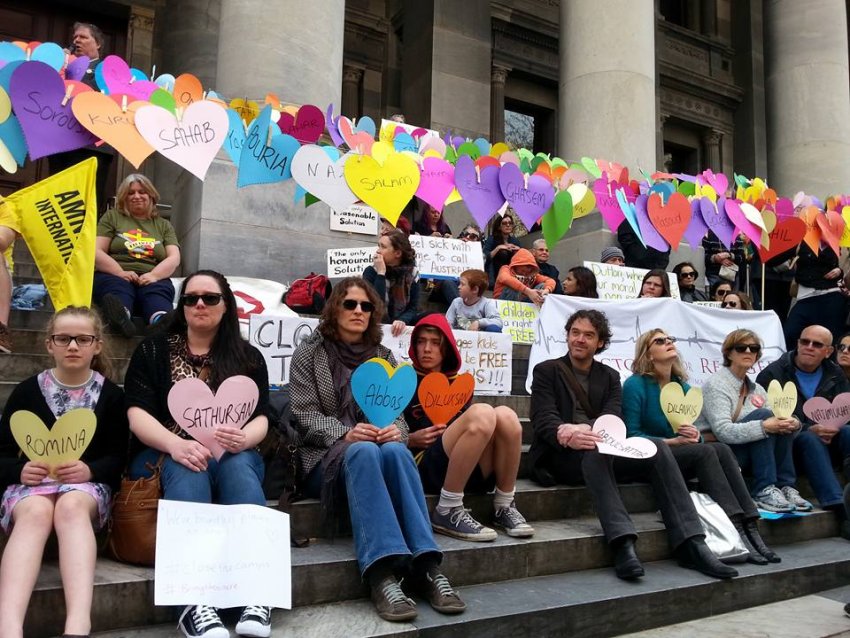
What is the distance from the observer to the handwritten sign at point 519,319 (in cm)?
672

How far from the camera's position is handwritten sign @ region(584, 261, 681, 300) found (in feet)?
25.6

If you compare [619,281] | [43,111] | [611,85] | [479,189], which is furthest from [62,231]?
[611,85]

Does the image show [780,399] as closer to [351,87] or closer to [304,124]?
[304,124]

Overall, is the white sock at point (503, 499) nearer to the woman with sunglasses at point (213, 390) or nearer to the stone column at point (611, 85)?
the woman with sunglasses at point (213, 390)

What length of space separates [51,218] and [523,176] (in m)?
4.37

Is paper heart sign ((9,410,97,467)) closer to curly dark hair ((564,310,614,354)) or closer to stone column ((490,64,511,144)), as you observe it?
curly dark hair ((564,310,614,354))

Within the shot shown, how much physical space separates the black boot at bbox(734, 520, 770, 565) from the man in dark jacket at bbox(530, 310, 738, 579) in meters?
0.37

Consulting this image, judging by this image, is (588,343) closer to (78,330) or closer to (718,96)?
(78,330)

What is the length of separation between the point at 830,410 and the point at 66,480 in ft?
15.8

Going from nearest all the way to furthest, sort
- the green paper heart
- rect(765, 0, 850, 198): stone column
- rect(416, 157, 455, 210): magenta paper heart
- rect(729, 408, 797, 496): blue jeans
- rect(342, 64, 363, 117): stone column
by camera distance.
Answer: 1. rect(729, 408, 797, 496): blue jeans
2. rect(416, 157, 455, 210): magenta paper heart
3. the green paper heart
4. rect(765, 0, 850, 198): stone column
5. rect(342, 64, 363, 117): stone column

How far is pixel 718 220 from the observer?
334 inches

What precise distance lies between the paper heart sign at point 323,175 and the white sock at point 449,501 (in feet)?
10.3

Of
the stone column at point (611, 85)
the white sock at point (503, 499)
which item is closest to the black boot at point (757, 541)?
the white sock at point (503, 499)

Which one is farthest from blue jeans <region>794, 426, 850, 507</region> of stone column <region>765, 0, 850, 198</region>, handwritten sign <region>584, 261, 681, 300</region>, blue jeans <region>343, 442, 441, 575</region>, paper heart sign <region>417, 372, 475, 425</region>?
stone column <region>765, 0, 850, 198</region>
